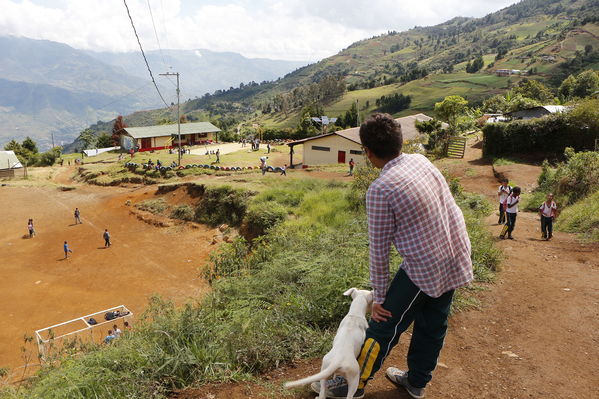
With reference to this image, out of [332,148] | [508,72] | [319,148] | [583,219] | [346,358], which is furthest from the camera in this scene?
[508,72]

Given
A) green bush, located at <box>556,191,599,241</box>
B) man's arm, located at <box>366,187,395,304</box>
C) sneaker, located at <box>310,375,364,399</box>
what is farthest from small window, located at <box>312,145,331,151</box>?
man's arm, located at <box>366,187,395,304</box>

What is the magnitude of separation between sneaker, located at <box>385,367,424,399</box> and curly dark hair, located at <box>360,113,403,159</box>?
1928 mm

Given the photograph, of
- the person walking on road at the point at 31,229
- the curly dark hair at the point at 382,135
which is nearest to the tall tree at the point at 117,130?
the person walking on road at the point at 31,229

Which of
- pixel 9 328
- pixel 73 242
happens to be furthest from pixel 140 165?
pixel 9 328

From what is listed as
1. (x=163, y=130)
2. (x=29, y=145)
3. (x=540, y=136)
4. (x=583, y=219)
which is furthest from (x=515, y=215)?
(x=29, y=145)

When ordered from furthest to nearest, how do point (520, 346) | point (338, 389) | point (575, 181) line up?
point (575, 181) → point (520, 346) → point (338, 389)

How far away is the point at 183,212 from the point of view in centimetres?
2438

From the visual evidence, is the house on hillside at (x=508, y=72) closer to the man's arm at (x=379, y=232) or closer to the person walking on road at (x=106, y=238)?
the person walking on road at (x=106, y=238)

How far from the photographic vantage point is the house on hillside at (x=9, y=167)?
4319 cm

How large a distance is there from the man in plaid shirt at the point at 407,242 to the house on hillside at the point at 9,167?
1996 inches

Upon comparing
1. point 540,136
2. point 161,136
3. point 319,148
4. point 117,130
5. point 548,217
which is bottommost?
point 548,217

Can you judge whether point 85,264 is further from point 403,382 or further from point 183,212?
point 403,382

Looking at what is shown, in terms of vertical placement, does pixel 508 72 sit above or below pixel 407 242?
above

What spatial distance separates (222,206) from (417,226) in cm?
2034
